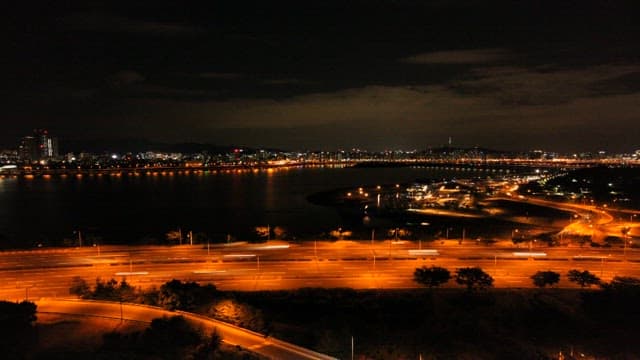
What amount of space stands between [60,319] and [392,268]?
25.8ft

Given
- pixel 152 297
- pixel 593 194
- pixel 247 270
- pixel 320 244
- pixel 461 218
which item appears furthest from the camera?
pixel 593 194

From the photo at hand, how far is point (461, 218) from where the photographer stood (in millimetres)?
27703

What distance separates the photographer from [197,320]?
30.2 ft

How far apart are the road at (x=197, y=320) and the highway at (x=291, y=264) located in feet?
4.20

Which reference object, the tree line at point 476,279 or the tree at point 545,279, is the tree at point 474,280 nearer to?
the tree line at point 476,279

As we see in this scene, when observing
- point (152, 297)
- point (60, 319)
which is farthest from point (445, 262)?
point (60, 319)

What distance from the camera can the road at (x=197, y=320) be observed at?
780 centimetres

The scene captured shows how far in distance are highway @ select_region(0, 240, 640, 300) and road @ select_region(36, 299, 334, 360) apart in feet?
4.20

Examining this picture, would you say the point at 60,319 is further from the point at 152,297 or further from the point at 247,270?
the point at 247,270

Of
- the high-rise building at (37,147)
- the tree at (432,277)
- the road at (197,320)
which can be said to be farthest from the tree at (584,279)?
the high-rise building at (37,147)

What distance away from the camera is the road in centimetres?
780

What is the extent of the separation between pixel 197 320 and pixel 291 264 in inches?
200

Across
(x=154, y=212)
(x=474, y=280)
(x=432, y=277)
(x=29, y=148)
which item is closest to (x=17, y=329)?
(x=432, y=277)

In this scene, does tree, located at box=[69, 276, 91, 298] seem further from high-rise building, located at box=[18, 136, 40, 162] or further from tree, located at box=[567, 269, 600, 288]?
high-rise building, located at box=[18, 136, 40, 162]
